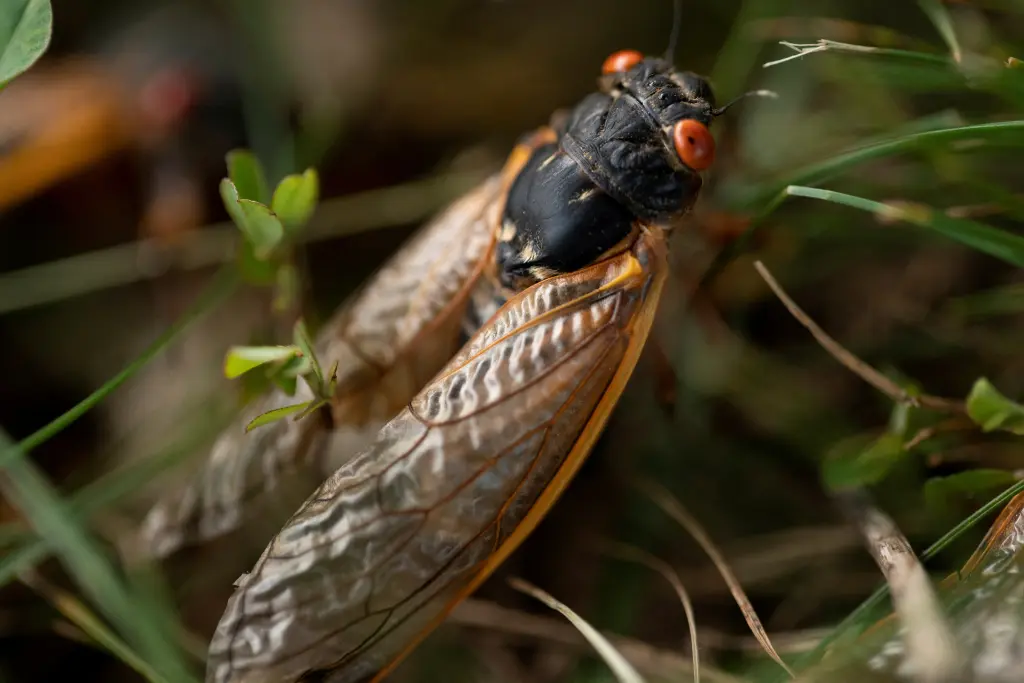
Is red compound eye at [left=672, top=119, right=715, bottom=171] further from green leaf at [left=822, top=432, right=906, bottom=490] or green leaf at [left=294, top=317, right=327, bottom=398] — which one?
green leaf at [left=294, top=317, right=327, bottom=398]

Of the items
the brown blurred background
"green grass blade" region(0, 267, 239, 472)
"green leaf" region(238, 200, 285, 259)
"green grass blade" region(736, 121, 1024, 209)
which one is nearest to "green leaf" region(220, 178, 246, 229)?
"green leaf" region(238, 200, 285, 259)

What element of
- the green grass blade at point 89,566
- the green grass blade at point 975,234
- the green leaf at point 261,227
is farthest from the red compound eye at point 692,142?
the green grass blade at point 89,566

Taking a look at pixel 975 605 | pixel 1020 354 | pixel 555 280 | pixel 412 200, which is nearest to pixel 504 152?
pixel 412 200

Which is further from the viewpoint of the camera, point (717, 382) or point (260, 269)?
Answer: point (717, 382)

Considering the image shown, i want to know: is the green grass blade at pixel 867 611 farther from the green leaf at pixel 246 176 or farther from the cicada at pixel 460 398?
the green leaf at pixel 246 176

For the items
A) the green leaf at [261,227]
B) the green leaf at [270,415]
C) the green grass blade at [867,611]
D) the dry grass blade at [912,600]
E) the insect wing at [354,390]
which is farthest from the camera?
the insect wing at [354,390]

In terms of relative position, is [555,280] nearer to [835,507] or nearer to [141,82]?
[835,507]

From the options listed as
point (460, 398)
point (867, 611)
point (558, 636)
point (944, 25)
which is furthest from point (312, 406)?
point (944, 25)
